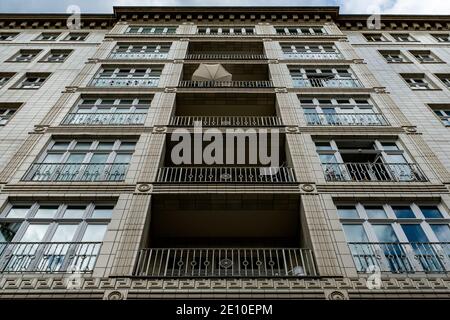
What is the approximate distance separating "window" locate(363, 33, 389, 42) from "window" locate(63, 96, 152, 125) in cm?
1602

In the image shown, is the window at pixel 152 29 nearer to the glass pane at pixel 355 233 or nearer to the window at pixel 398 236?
the window at pixel 398 236

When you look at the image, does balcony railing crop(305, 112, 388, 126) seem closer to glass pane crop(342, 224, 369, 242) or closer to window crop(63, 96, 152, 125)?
glass pane crop(342, 224, 369, 242)

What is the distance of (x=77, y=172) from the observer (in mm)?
12328

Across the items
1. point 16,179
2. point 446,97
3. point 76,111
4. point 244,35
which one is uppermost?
point 244,35

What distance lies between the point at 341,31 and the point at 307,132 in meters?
14.0

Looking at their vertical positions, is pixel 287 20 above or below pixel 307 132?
above

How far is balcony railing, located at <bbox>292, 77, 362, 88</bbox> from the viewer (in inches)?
690

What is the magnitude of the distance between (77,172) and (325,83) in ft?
39.1

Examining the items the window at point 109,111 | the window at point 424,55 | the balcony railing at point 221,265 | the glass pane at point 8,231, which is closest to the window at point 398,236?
the balcony railing at point 221,265
